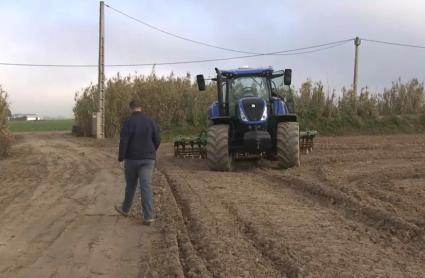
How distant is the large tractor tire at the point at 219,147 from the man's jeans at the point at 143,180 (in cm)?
582

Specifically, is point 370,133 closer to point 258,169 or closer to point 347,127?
point 347,127

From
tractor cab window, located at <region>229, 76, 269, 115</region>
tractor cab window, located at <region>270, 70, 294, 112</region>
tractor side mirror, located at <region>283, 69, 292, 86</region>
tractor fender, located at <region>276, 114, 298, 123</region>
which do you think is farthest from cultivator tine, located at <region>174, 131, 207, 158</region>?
tractor side mirror, located at <region>283, 69, 292, 86</region>

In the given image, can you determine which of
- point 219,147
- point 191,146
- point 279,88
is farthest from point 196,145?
point 219,147

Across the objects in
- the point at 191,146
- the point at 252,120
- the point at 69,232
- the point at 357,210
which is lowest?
the point at 69,232

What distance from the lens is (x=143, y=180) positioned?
8.82 metres

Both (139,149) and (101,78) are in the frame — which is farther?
(101,78)

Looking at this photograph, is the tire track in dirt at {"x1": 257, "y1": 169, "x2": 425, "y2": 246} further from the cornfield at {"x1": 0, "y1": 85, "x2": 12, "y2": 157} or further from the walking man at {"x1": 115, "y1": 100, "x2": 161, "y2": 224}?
the cornfield at {"x1": 0, "y1": 85, "x2": 12, "y2": 157}

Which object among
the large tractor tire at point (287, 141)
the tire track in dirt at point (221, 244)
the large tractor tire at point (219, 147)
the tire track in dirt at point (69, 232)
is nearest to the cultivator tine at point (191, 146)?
the large tractor tire at point (219, 147)

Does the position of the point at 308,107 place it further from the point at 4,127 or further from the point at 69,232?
the point at 69,232

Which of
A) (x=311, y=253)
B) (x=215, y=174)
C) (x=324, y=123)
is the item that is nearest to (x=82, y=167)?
(x=215, y=174)

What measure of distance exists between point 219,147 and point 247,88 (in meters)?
2.39

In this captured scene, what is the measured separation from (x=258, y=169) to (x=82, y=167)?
5.53 m

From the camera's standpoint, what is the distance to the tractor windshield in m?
16.2

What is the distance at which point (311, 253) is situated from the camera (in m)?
6.43
